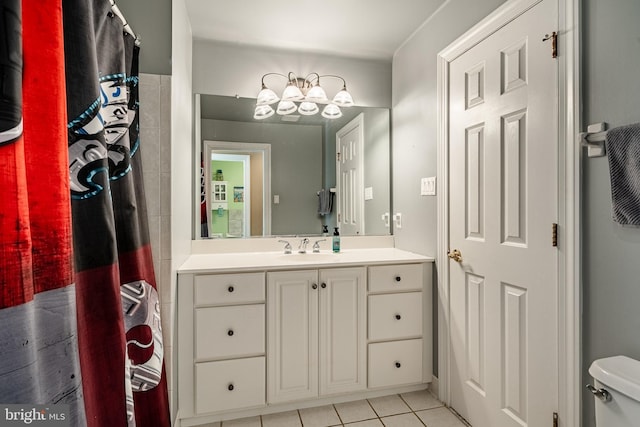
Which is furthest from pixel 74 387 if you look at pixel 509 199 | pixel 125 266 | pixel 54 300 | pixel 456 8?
pixel 456 8

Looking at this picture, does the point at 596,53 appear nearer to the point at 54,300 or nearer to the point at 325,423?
the point at 54,300

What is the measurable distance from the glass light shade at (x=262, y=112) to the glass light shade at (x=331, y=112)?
1.34 feet

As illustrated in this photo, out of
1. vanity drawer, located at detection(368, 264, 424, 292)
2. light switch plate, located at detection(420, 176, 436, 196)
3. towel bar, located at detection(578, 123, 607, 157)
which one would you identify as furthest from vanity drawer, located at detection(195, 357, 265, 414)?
towel bar, located at detection(578, 123, 607, 157)

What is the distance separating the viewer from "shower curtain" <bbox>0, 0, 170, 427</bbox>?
0.62 metres

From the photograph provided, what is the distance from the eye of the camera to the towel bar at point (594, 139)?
110 centimetres

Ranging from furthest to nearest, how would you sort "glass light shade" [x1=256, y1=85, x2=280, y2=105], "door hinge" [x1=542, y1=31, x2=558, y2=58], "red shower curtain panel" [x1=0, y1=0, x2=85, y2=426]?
"glass light shade" [x1=256, y1=85, x2=280, y2=105]
"door hinge" [x1=542, y1=31, x2=558, y2=58]
"red shower curtain panel" [x1=0, y1=0, x2=85, y2=426]

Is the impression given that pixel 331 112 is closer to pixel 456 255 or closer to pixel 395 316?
pixel 456 255

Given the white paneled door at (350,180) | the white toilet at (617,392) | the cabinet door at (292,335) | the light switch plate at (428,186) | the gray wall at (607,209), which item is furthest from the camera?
the white paneled door at (350,180)

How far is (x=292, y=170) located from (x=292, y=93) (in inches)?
21.7

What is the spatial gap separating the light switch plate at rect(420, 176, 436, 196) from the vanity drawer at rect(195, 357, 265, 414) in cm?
138

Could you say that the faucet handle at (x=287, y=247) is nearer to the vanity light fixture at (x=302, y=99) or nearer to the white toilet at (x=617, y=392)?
the vanity light fixture at (x=302, y=99)

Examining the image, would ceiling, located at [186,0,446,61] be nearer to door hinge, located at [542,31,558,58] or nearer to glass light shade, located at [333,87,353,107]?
glass light shade, located at [333,87,353,107]

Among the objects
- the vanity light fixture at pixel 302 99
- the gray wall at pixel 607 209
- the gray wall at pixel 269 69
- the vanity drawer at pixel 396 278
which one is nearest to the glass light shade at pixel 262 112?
the vanity light fixture at pixel 302 99

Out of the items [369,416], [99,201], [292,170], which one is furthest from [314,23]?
[369,416]
